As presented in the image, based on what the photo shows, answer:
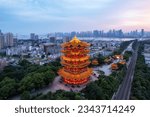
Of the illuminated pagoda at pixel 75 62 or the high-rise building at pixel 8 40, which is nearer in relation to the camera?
the illuminated pagoda at pixel 75 62

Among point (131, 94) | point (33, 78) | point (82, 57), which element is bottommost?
point (131, 94)

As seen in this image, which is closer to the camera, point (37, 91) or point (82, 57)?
point (37, 91)

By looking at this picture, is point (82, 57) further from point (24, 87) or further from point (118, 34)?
point (118, 34)

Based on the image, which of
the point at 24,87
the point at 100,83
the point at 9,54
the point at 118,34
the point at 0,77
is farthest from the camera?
the point at 118,34

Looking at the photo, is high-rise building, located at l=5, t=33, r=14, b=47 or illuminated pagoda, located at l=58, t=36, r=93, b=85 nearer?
illuminated pagoda, located at l=58, t=36, r=93, b=85

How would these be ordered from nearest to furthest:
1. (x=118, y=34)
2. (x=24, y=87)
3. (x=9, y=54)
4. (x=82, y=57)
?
(x=24, y=87) < (x=82, y=57) < (x=9, y=54) < (x=118, y=34)

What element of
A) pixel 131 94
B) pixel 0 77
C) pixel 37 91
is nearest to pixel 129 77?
Result: pixel 131 94

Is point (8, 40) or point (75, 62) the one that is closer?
point (75, 62)

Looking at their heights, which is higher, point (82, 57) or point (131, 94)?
point (82, 57)

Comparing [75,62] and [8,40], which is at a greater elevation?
[8,40]
